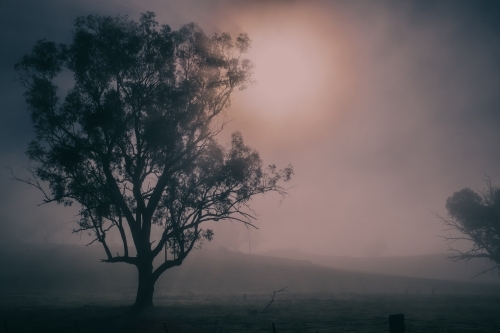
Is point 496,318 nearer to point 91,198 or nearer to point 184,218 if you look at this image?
point 184,218

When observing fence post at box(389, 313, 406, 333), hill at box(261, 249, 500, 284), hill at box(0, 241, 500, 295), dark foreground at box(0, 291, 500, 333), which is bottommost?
hill at box(261, 249, 500, 284)

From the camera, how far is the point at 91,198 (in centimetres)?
2608

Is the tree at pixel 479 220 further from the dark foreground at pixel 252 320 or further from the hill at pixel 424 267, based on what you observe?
the hill at pixel 424 267

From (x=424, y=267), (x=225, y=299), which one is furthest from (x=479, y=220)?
(x=424, y=267)

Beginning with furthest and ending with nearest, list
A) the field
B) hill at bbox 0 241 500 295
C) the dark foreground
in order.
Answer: hill at bbox 0 241 500 295 → the field → the dark foreground

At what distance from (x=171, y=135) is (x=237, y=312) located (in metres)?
16.0

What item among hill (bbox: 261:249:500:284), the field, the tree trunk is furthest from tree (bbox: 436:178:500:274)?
hill (bbox: 261:249:500:284)

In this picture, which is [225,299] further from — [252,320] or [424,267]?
[424,267]

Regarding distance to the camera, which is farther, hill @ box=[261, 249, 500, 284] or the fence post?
hill @ box=[261, 249, 500, 284]

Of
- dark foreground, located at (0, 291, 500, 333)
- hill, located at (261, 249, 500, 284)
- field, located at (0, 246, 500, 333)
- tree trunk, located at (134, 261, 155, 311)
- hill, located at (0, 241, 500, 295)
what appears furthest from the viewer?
hill, located at (261, 249, 500, 284)

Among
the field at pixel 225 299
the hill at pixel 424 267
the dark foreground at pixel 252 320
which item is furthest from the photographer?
the hill at pixel 424 267

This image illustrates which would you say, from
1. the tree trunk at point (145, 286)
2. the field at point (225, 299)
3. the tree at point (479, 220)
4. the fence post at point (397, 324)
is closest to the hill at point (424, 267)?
the field at point (225, 299)

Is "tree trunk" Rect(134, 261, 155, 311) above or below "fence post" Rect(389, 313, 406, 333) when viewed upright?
below

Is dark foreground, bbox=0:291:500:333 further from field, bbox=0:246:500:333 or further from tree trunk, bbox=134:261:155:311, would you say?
tree trunk, bbox=134:261:155:311
